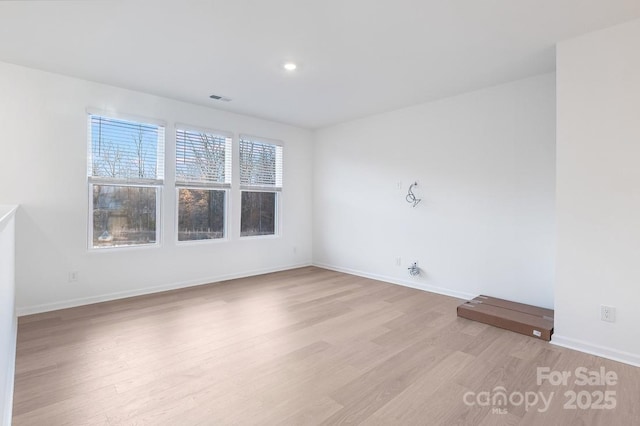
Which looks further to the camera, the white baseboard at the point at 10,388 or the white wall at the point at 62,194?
the white wall at the point at 62,194

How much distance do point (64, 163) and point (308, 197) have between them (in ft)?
12.4

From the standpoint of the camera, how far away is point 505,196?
→ 3854 mm

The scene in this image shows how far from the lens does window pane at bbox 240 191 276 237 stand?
212 inches

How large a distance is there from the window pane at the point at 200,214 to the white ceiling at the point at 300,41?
4.85 feet

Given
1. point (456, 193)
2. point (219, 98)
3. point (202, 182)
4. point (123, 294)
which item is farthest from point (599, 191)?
point (123, 294)

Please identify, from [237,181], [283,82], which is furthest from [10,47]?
[237,181]

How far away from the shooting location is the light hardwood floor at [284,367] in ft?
6.23

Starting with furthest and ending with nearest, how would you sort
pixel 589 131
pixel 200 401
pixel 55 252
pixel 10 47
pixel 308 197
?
1. pixel 308 197
2. pixel 55 252
3. pixel 10 47
4. pixel 589 131
5. pixel 200 401

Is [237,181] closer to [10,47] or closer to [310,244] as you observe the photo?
[310,244]

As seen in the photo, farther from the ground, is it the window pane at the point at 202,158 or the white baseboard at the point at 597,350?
the window pane at the point at 202,158

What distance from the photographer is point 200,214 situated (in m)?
4.86

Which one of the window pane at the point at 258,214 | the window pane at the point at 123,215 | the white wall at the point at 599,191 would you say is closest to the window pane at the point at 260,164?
the window pane at the point at 258,214

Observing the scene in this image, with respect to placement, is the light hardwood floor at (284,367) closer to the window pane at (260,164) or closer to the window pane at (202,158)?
the window pane at (202,158)

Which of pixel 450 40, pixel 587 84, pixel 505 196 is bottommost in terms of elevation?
pixel 505 196
